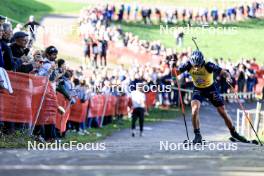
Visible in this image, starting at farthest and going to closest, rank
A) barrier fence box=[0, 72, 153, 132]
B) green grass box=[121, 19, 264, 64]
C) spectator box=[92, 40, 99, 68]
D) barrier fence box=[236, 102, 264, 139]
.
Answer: green grass box=[121, 19, 264, 64], spectator box=[92, 40, 99, 68], barrier fence box=[236, 102, 264, 139], barrier fence box=[0, 72, 153, 132]

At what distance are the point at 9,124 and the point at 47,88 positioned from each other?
1.38m

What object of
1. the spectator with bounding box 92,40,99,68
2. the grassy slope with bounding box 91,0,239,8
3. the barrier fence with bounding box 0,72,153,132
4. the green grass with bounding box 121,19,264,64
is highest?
the grassy slope with bounding box 91,0,239,8

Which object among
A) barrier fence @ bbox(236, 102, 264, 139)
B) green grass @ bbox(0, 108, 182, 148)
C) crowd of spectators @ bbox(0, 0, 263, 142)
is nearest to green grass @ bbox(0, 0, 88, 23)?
crowd of spectators @ bbox(0, 0, 263, 142)

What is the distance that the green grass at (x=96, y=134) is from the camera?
12.7 m

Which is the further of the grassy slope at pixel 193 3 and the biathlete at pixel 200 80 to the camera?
the grassy slope at pixel 193 3

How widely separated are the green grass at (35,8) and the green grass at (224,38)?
27.0 feet

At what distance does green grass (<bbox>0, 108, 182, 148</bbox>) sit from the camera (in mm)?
12702

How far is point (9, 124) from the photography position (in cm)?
1298

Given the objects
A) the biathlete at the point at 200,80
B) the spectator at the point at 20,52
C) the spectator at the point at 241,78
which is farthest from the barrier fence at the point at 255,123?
the spectator at the point at 241,78

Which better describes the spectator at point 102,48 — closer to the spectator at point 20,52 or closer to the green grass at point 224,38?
the green grass at point 224,38

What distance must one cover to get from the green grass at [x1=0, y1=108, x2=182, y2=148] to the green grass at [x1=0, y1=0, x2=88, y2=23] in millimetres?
21190

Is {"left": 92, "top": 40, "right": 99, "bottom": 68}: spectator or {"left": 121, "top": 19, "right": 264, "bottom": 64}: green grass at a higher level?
{"left": 121, "top": 19, "right": 264, "bottom": 64}: green grass

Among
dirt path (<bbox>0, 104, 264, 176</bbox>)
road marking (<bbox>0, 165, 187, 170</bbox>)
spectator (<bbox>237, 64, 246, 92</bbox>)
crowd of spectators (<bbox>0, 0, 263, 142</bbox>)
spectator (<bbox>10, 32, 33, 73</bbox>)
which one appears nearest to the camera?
dirt path (<bbox>0, 104, 264, 176</bbox>)

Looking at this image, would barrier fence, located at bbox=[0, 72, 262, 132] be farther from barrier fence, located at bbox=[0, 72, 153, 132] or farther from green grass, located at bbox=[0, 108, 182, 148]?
green grass, located at bbox=[0, 108, 182, 148]
